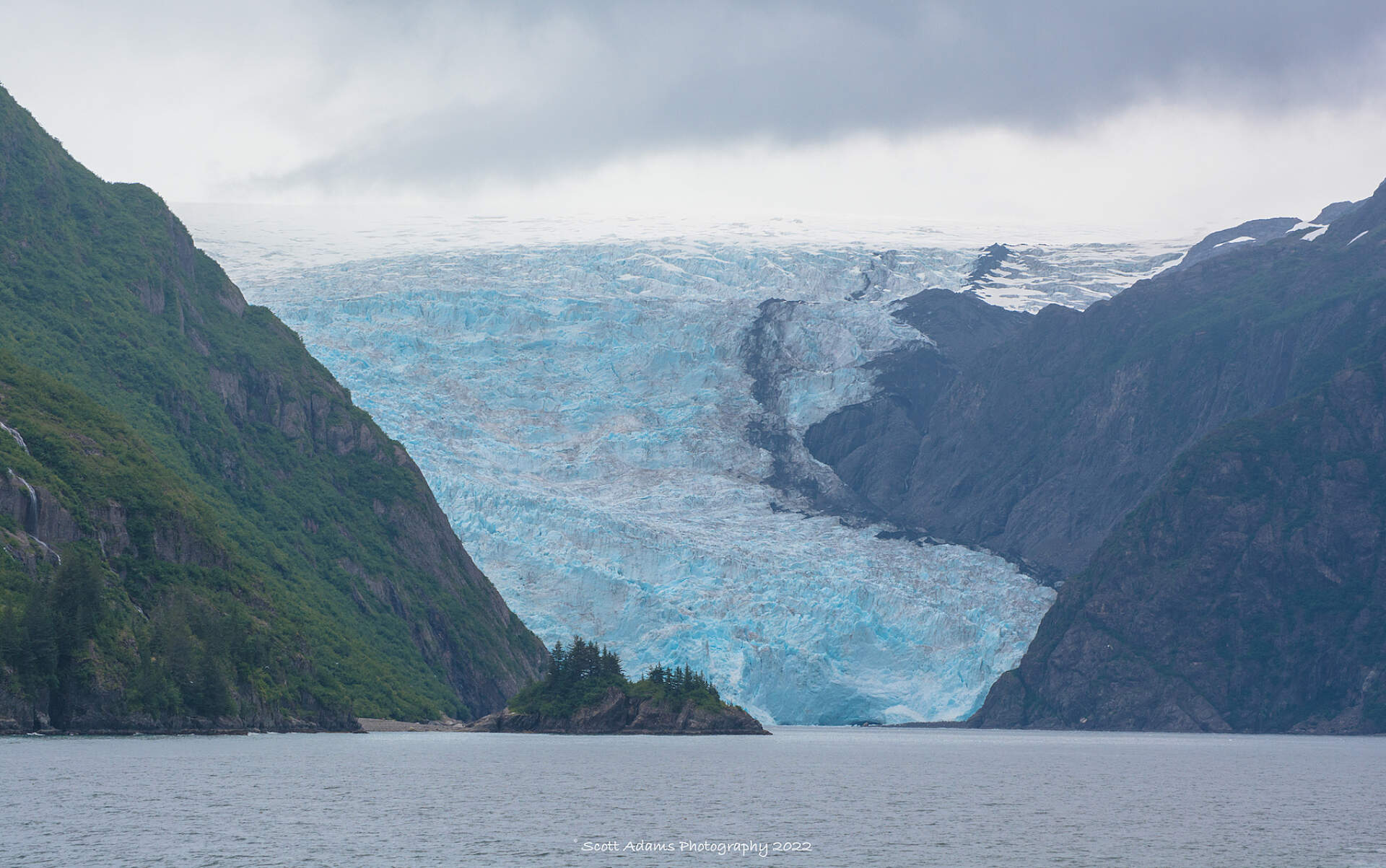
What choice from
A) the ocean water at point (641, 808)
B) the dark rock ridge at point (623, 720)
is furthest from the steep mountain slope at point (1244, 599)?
the ocean water at point (641, 808)

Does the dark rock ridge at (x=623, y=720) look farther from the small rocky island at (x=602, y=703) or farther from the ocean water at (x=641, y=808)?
the ocean water at (x=641, y=808)

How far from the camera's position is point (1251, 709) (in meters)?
157

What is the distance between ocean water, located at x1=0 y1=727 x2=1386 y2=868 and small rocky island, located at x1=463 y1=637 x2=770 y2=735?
1962cm

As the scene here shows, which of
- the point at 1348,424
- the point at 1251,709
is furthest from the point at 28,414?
the point at 1348,424

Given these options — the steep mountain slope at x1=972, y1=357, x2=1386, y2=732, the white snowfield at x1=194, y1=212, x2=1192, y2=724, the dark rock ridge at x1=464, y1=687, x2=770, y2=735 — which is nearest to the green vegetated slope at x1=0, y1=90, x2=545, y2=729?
the dark rock ridge at x1=464, y1=687, x2=770, y2=735

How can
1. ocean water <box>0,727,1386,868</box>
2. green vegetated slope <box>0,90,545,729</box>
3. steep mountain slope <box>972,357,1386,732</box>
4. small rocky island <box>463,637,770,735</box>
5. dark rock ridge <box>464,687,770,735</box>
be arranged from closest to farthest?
ocean water <box>0,727,1386,868</box>, green vegetated slope <box>0,90,545,729</box>, small rocky island <box>463,637,770,735</box>, dark rock ridge <box>464,687,770,735</box>, steep mountain slope <box>972,357,1386,732</box>

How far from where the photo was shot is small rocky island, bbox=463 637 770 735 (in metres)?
113

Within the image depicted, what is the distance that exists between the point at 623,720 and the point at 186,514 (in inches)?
1376

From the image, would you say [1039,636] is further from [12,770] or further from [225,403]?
[12,770]

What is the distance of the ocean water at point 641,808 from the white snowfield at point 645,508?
194ft

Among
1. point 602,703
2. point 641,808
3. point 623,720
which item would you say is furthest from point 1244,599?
point 641,808

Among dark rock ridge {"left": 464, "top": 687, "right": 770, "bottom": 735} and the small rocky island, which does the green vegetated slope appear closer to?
dark rock ridge {"left": 464, "top": 687, "right": 770, "bottom": 735}

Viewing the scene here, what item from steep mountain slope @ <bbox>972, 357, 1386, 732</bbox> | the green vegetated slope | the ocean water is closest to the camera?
the ocean water

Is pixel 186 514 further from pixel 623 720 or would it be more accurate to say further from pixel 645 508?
pixel 645 508
